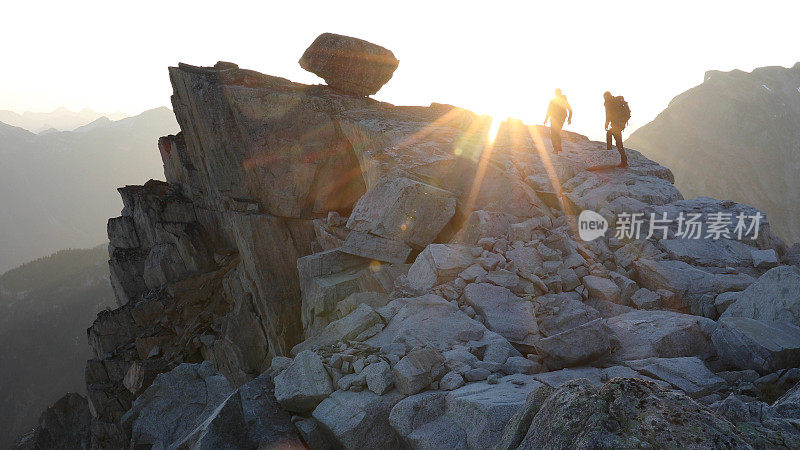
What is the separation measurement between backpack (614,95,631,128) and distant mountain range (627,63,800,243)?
336ft

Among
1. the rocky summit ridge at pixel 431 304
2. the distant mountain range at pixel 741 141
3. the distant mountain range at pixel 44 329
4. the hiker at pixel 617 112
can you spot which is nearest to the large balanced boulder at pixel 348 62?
the rocky summit ridge at pixel 431 304

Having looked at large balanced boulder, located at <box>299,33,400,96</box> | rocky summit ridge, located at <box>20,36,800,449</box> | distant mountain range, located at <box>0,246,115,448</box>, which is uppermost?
large balanced boulder, located at <box>299,33,400,96</box>

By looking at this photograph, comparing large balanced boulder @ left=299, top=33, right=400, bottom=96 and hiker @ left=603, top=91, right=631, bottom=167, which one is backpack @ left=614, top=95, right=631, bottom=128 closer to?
hiker @ left=603, top=91, right=631, bottom=167

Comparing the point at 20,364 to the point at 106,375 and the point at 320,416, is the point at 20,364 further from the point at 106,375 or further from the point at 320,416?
the point at 320,416

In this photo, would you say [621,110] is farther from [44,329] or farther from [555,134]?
[44,329]

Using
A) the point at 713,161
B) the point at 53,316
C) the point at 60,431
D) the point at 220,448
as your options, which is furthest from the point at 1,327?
the point at 713,161

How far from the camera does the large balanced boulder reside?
26.6 metres

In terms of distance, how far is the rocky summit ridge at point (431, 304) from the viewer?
5980 millimetres

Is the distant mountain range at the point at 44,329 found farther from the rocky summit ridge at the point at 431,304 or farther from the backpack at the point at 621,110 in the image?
the backpack at the point at 621,110

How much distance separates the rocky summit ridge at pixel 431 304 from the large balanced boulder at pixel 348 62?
1.05 m

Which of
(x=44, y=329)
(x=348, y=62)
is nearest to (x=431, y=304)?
(x=348, y=62)

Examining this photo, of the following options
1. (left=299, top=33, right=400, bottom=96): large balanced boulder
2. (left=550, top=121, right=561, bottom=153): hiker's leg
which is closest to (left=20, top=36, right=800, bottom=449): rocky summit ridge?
(left=550, top=121, right=561, bottom=153): hiker's leg

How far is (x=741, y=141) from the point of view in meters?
103

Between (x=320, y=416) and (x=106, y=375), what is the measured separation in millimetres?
33866
